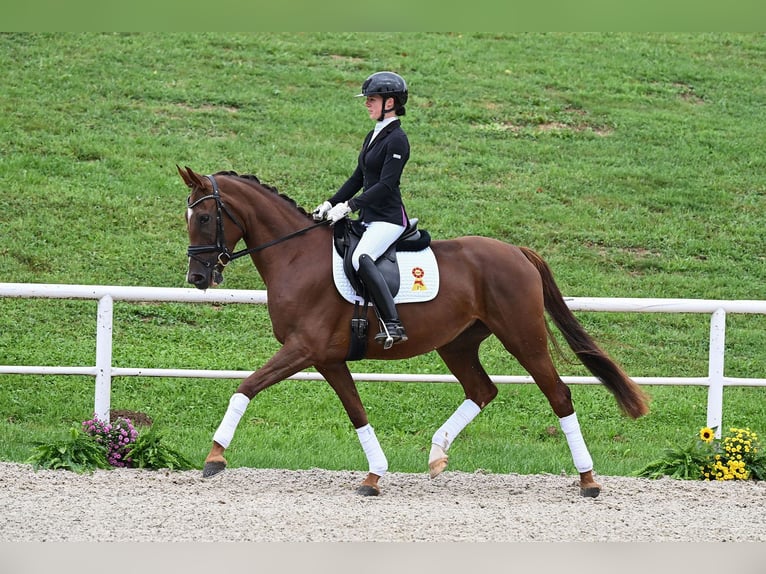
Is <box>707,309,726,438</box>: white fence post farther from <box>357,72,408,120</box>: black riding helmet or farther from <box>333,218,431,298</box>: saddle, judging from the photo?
<box>357,72,408,120</box>: black riding helmet

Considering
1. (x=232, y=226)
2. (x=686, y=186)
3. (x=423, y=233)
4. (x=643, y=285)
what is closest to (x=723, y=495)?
(x=423, y=233)

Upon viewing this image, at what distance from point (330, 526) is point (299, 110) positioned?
47.4 ft

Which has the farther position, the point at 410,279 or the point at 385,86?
the point at 410,279

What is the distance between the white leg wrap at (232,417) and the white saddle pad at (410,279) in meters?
0.99

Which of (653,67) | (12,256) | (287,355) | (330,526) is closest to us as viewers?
(330,526)

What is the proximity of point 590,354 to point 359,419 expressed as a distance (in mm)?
1773

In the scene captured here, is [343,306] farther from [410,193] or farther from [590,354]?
[410,193]

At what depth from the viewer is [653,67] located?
22.8m

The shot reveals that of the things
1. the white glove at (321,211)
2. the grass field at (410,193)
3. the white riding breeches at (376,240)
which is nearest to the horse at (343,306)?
the white glove at (321,211)

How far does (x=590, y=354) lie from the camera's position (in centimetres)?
760

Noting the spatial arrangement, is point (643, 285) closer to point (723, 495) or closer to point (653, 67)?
point (723, 495)

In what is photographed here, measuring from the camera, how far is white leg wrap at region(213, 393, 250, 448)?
6977 mm

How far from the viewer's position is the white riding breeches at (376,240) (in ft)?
23.1

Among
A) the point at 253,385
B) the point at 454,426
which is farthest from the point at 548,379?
the point at 253,385
